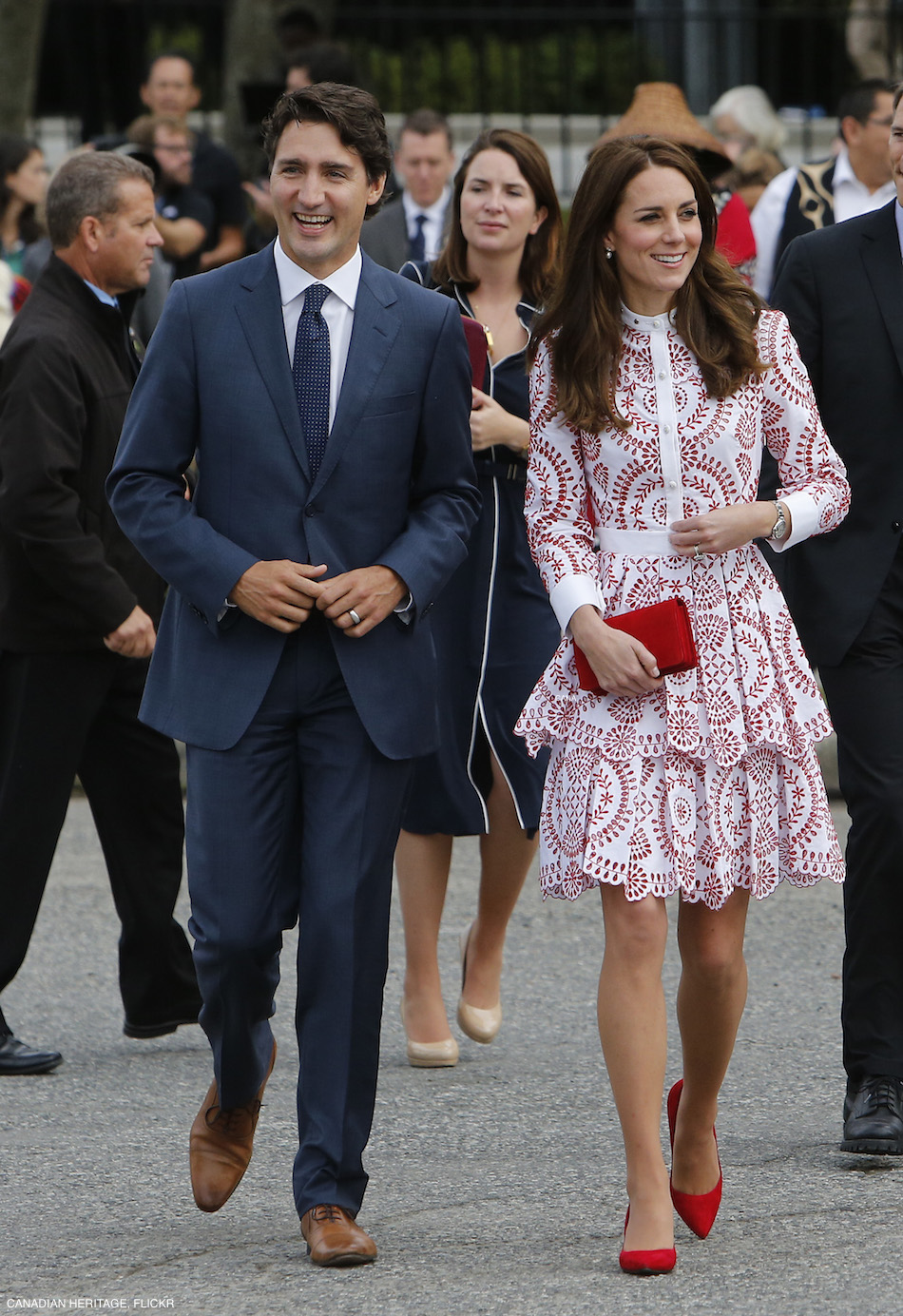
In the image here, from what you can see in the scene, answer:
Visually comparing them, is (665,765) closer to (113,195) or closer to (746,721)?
(746,721)

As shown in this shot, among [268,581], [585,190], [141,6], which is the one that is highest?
[141,6]

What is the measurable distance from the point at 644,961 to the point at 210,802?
876 mm

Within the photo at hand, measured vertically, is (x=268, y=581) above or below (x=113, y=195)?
below

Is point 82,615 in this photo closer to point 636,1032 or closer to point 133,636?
point 133,636

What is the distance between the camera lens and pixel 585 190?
412 cm

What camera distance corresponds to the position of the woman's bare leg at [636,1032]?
380 cm

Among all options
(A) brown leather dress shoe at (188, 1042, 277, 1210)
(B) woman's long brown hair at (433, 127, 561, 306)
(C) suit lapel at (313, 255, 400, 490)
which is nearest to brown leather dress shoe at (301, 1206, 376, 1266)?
(A) brown leather dress shoe at (188, 1042, 277, 1210)

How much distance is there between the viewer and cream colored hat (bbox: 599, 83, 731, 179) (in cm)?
885

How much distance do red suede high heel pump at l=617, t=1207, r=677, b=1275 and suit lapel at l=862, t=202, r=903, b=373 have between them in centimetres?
203

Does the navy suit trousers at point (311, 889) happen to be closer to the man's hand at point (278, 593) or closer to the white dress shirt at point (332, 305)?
the man's hand at point (278, 593)

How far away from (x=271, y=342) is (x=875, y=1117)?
6.88 ft

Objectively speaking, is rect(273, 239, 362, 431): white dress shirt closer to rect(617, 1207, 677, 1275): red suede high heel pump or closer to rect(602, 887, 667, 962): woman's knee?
rect(602, 887, 667, 962): woman's knee

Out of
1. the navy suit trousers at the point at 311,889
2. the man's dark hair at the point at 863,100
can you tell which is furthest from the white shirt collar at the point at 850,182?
the navy suit trousers at the point at 311,889

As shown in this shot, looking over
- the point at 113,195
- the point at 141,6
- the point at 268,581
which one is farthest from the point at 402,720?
the point at 141,6
